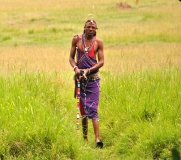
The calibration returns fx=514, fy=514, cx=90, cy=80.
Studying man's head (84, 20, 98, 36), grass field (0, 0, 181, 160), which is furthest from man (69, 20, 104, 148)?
grass field (0, 0, 181, 160)

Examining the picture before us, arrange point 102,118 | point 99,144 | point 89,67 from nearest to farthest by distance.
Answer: point 99,144 < point 89,67 < point 102,118

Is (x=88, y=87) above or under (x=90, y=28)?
under

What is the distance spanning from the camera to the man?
246 inches

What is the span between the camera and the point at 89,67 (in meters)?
6.29

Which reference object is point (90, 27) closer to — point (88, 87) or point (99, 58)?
point (99, 58)

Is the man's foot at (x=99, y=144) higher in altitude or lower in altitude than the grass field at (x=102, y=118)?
lower

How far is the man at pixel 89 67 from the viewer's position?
6257 millimetres

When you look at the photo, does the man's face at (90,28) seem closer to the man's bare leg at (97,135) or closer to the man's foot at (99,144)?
the man's bare leg at (97,135)

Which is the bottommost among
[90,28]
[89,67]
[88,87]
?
[88,87]

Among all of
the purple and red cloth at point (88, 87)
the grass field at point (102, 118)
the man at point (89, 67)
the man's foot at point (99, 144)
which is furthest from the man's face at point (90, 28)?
the man's foot at point (99, 144)

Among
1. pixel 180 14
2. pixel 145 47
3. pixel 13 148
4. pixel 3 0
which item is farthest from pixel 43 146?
pixel 3 0

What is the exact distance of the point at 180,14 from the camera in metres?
25.4

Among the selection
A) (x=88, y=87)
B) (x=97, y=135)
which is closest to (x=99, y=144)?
(x=97, y=135)

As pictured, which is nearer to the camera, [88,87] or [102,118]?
[88,87]
